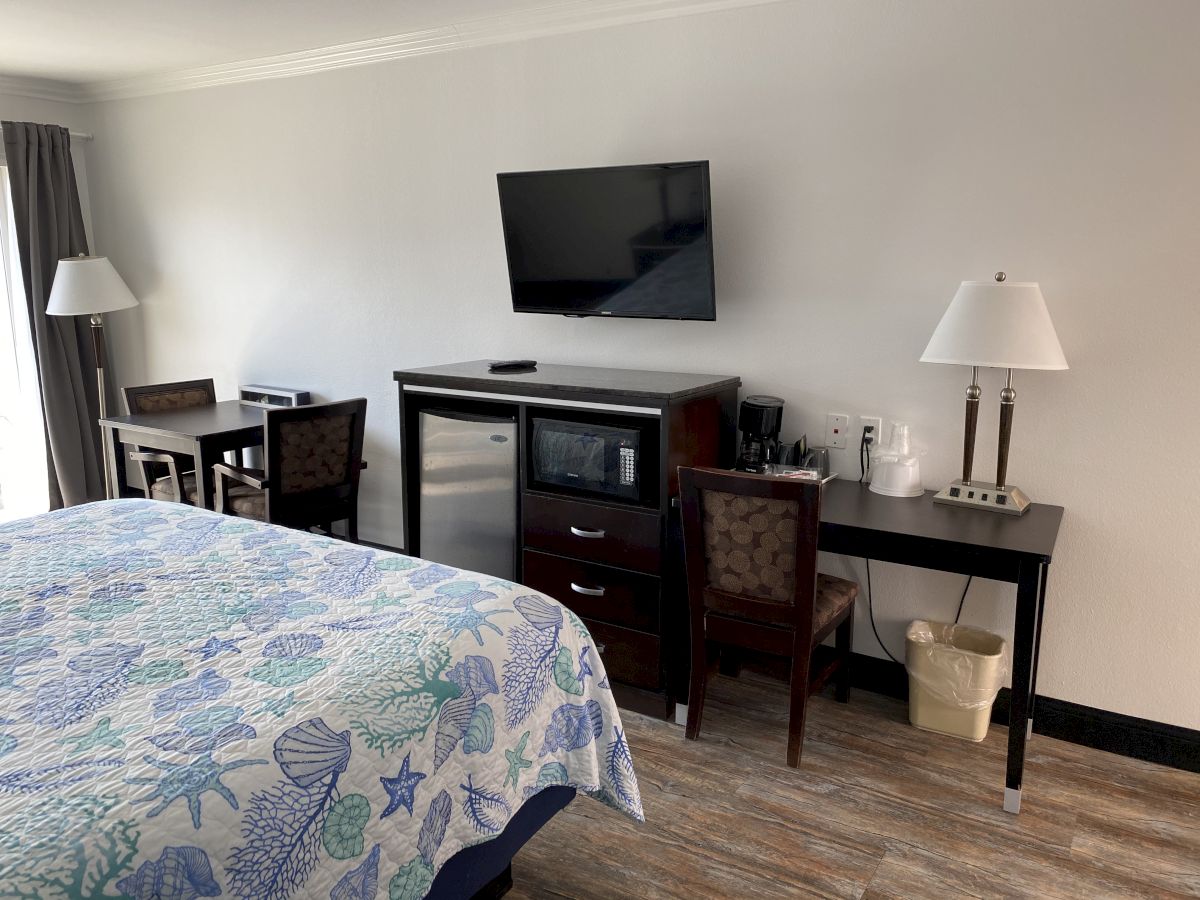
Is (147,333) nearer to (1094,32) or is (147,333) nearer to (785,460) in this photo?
(785,460)

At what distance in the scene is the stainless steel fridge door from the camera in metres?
3.01

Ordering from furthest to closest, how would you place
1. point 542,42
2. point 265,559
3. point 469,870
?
point 542,42, point 265,559, point 469,870

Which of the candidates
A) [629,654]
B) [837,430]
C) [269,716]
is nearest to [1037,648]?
[837,430]

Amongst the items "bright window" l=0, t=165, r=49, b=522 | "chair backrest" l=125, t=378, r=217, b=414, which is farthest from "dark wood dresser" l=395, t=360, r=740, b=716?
"bright window" l=0, t=165, r=49, b=522

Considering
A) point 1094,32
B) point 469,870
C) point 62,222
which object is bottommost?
point 469,870

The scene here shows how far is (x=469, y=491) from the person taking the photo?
10.2 ft

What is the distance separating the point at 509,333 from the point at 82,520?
173 cm

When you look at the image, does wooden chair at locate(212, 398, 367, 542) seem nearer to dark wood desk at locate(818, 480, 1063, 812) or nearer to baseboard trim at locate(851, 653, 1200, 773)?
dark wood desk at locate(818, 480, 1063, 812)

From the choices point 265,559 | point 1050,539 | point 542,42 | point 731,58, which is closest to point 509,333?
point 542,42

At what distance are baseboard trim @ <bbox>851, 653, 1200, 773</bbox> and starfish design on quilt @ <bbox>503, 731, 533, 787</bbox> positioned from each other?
70.2 inches

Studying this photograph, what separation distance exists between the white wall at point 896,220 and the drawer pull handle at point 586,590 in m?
0.86

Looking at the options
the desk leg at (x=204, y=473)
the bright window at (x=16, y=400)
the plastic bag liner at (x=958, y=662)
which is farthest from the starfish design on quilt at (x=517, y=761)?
the bright window at (x=16, y=400)

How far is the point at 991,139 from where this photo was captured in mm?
2525

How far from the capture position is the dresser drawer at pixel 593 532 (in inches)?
107
